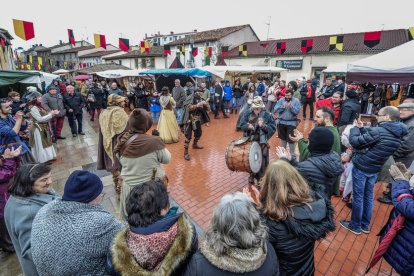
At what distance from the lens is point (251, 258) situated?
1305 mm

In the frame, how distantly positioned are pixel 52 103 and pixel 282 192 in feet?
28.1

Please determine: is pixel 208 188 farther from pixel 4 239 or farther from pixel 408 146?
pixel 408 146

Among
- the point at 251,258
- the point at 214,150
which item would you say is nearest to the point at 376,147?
the point at 251,258

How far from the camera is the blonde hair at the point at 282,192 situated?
1717mm

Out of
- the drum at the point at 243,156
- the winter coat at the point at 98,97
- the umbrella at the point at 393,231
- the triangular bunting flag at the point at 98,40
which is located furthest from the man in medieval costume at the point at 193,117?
the triangular bunting flag at the point at 98,40

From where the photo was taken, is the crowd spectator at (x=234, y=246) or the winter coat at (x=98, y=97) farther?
the winter coat at (x=98, y=97)

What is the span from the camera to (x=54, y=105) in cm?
778

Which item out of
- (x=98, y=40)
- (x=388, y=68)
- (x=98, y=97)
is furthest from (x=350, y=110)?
(x=98, y=40)

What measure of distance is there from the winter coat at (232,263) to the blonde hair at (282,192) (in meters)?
0.38

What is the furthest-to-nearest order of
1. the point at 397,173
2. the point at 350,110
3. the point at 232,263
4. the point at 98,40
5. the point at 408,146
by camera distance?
the point at 98,40 → the point at 350,110 → the point at 408,146 → the point at 397,173 → the point at 232,263

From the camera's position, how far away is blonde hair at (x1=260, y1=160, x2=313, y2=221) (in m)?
1.72

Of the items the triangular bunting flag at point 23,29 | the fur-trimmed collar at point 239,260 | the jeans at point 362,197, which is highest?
the triangular bunting flag at point 23,29

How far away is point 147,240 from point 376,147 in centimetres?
304

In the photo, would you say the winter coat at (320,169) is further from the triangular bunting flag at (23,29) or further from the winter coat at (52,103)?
the triangular bunting flag at (23,29)
